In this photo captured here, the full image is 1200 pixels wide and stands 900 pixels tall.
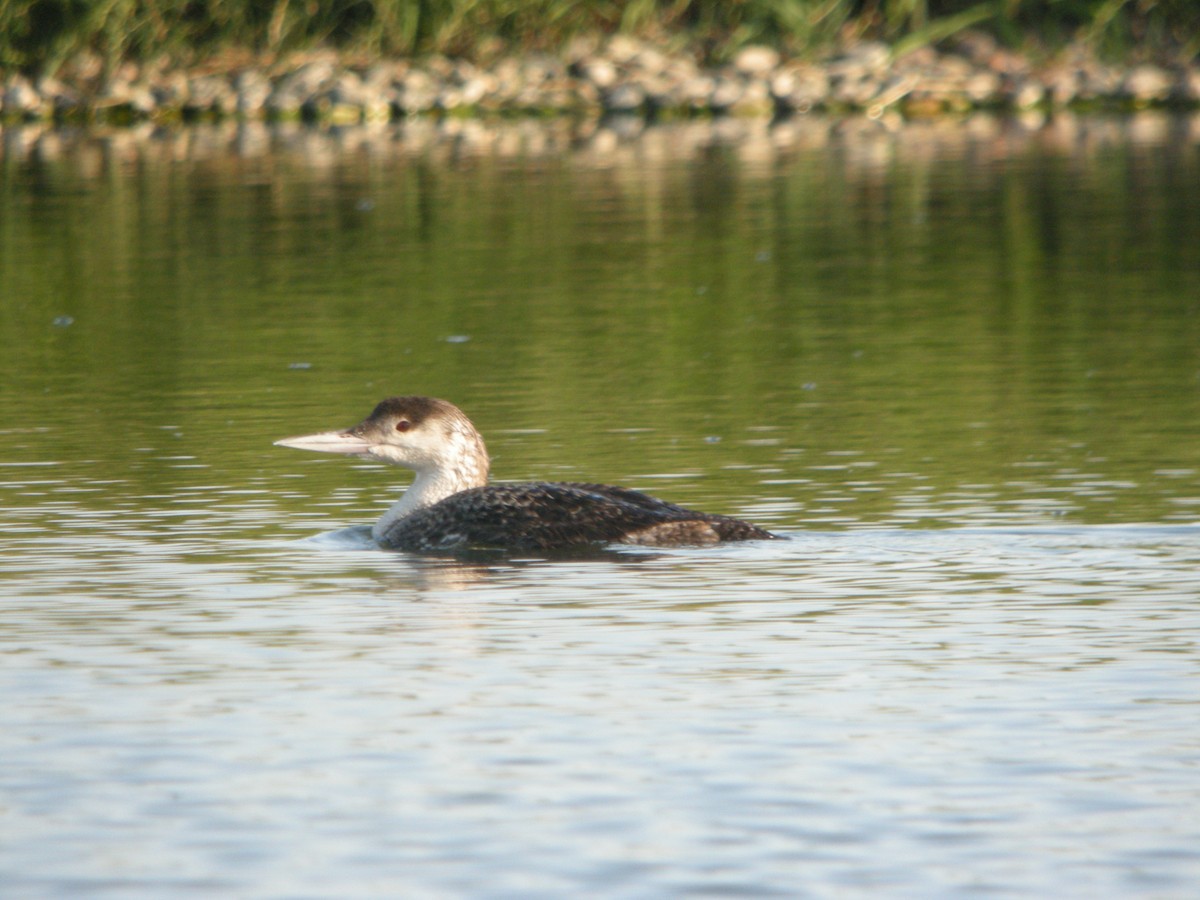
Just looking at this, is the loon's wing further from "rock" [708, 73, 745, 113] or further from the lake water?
"rock" [708, 73, 745, 113]

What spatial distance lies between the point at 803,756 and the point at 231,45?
37825 mm

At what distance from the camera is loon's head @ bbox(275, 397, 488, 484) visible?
37.0 feet

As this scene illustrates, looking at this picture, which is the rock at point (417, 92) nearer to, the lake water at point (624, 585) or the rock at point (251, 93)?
the rock at point (251, 93)

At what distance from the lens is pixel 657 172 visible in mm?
31094

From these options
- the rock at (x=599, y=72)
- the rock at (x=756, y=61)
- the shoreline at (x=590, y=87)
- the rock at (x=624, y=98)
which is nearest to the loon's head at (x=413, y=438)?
the shoreline at (x=590, y=87)

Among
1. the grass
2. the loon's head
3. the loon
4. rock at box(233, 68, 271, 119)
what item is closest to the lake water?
the loon

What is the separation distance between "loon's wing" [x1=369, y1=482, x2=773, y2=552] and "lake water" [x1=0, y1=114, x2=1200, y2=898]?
14 centimetres

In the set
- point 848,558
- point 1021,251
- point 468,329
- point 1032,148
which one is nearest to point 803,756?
point 848,558

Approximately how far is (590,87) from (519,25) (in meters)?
1.53

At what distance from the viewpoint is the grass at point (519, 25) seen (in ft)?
136

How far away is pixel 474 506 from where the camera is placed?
10.7 m

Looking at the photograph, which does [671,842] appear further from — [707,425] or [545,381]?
[545,381]

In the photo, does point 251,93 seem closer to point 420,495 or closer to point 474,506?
point 420,495

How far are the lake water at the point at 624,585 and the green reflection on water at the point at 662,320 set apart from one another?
0.22ft
